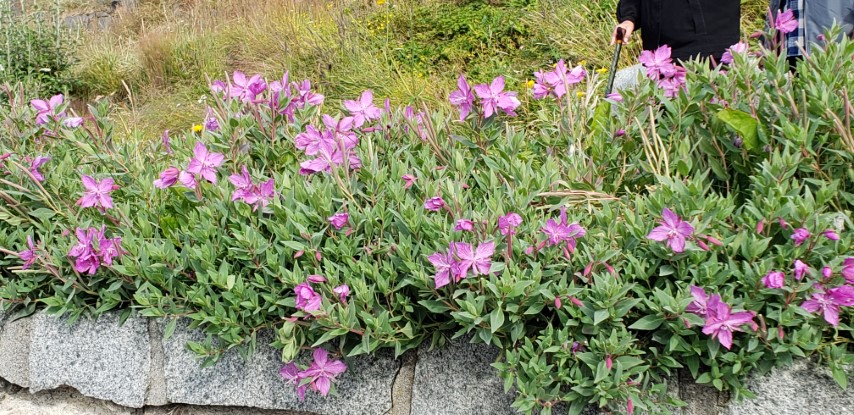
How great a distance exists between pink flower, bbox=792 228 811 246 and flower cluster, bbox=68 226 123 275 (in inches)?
70.6

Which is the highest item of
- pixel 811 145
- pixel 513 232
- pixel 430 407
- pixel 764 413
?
pixel 811 145

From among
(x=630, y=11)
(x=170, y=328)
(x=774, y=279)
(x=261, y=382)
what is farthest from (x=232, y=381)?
(x=630, y=11)

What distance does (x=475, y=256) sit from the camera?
1.67 metres

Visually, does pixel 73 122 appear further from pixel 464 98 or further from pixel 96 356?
pixel 464 98

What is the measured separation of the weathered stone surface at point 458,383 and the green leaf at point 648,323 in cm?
40

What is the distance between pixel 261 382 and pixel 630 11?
251 centimetres

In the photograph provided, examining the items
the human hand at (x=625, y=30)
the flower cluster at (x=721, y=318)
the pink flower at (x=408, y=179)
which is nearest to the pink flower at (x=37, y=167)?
the pink flower at (x=408, y=179)

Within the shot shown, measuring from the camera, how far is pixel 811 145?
6.15ft

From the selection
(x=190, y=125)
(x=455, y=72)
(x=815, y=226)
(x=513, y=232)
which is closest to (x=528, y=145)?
(x=513, y=232)

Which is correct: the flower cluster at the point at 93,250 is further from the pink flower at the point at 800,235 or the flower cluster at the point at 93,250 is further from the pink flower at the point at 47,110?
the pink flower at the point at 800,235

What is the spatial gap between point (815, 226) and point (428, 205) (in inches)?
35.7

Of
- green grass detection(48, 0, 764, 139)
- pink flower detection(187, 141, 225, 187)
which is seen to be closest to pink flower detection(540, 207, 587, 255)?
pink flower detection(187, 141, 225, 187)

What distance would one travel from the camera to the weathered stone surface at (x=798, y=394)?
63.4 inches

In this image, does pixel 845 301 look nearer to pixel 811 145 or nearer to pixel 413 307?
pixel 811 145
